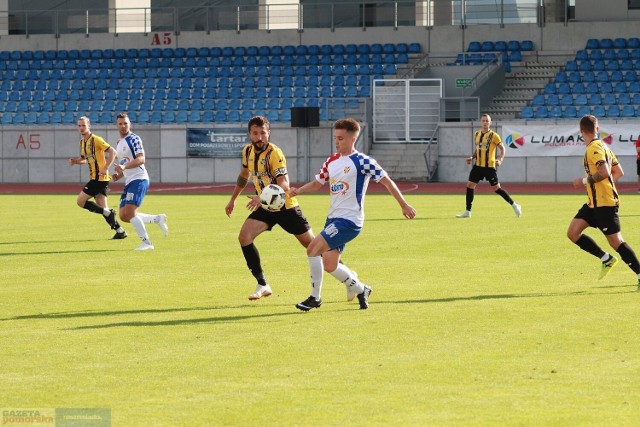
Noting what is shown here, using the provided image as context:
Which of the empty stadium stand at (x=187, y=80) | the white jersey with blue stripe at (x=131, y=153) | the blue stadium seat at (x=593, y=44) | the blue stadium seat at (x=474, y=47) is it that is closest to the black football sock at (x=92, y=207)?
the white jersey with blue stripe at (x=131, y=153)

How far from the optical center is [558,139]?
3947 cm

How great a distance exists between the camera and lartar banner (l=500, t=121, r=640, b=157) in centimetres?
3884

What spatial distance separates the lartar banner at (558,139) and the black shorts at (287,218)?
28.2 metres

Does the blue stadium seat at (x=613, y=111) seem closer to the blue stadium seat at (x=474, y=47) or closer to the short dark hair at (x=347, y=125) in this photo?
the blue stadium seat at (x=474, y=47)

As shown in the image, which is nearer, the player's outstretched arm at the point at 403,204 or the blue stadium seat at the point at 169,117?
the player's outstretched arm at the point at 403,204

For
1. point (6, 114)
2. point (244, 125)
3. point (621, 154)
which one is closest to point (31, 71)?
point (6, 114)

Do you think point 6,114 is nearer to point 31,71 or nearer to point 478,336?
point 31,71

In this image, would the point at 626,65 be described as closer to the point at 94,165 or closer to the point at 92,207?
the point at 94,165

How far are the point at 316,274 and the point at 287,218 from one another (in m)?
0.97

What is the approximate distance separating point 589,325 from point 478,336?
1119 millimetres

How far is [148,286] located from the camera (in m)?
13.1

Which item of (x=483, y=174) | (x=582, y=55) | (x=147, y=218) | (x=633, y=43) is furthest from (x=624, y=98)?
(x=147, y=218)

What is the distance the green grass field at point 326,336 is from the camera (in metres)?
6.95

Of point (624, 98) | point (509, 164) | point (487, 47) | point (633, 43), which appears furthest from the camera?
point (487, 47)
